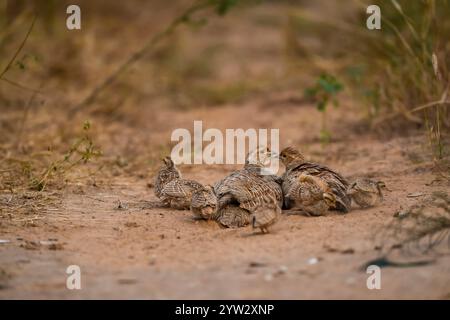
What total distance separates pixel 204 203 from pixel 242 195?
30 centimetres

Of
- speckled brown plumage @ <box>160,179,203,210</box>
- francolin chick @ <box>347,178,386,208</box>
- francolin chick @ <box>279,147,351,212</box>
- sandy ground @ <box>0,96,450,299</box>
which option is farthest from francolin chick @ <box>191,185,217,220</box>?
francolin chick @ <box>347,178,386,208</box>

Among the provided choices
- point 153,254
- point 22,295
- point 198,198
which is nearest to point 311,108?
point 198,198

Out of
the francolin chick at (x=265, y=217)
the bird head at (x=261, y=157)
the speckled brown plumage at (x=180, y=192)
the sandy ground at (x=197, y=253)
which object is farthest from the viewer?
the bird head at (x=261, y=157)

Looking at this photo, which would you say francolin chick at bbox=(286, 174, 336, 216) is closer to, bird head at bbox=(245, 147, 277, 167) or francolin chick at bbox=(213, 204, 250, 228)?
francolin chick at bbox=(213, 204, 250, 228)

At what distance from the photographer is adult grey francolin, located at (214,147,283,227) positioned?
5.82m

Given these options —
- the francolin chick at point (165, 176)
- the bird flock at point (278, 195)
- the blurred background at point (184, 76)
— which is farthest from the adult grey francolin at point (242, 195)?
the blurred background at point (184, 76)

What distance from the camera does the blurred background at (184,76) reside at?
26.4 ft

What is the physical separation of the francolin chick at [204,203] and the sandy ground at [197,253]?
103mm

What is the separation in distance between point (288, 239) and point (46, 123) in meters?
5.58

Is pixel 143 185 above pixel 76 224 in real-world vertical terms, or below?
above

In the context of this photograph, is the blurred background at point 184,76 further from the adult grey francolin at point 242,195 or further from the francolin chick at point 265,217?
the francolin chick at point 265,217

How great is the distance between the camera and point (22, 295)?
14.9ft

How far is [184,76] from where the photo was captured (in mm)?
13359

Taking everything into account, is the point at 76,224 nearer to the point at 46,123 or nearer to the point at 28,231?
the point at 28,231
